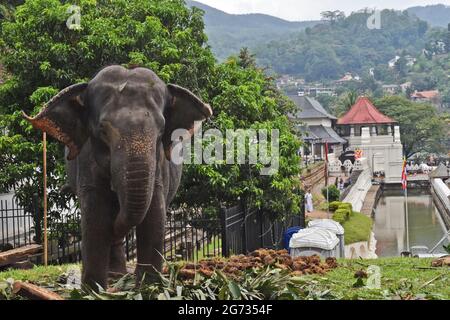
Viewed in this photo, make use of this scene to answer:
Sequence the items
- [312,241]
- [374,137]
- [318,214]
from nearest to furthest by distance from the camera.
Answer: [312,241] → [318,214] → [374,137]

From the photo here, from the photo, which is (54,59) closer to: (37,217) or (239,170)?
(37,217)

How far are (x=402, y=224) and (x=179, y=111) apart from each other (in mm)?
38211

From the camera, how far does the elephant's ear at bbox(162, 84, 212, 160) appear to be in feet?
22.6

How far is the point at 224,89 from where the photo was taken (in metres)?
15.7

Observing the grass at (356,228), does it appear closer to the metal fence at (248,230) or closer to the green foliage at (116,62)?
the metal fence at (248,230)

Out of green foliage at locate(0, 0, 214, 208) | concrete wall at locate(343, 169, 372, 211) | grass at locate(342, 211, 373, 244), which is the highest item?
green foliage at locate(0, 0, 214, 208)

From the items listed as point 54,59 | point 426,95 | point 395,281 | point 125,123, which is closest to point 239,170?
→ point 54,59

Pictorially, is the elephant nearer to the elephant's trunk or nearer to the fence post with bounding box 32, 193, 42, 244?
the elephant's trunk

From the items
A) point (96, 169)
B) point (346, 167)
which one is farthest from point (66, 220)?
point (346, 167)

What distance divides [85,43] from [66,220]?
3.72 m

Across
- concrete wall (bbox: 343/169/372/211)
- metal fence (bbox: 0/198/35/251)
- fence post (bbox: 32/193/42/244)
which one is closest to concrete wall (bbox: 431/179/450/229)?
concrete wall (bbox: 343/169/372/211)

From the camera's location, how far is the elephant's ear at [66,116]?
21.9 ft

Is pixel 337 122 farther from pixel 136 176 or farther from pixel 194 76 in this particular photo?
pixel 136 176

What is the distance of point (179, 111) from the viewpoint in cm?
691
